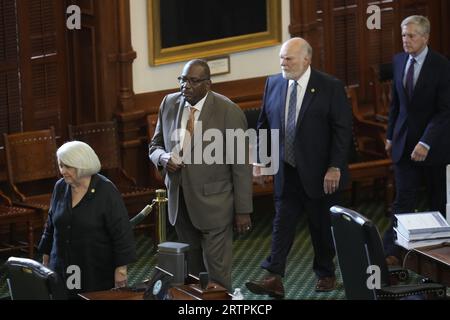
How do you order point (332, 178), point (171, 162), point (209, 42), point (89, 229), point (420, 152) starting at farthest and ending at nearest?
point (209, 42)
point (420, 152)
point (332, 178)
point (171, 162)
point (89, 229)

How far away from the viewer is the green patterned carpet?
346 inches

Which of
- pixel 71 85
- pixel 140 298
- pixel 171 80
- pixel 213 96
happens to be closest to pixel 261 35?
pixel 171 80

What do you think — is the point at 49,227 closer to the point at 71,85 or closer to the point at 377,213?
the point at 71,85

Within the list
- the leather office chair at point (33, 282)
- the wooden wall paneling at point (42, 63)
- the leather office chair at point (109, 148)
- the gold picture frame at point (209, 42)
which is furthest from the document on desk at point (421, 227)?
the wooden wall paneling at point (42, 63)

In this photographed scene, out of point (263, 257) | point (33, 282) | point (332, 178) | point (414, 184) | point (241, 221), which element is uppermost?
point (332, 178)

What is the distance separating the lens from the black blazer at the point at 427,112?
8789 millimetres

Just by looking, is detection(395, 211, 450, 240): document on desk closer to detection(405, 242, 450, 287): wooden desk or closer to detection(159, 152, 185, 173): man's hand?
detection(405, 242, 450, 287): wooden desk

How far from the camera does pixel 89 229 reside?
6840 millimetres

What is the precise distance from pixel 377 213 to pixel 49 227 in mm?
4531

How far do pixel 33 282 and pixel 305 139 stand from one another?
9.31 feet

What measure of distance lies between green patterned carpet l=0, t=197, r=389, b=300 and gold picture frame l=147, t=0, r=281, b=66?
1402 millimetres

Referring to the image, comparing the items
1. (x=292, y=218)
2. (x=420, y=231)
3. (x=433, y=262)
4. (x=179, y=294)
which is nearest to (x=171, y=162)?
(x=292, y=218)

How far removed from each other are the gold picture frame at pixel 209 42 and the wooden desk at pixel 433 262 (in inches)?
145

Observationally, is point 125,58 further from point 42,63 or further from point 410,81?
point 410,81
